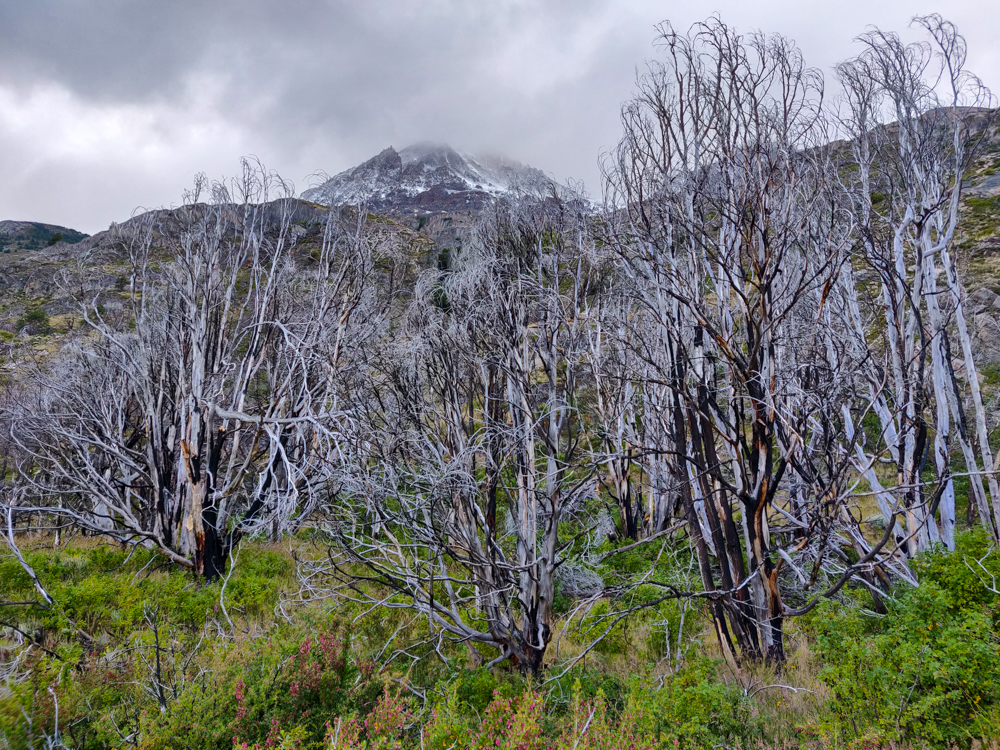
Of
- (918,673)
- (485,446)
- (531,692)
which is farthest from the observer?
(485,446)

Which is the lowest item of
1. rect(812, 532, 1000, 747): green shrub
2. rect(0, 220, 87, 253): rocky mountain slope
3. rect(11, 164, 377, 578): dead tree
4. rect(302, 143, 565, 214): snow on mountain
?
rect(812, 532, 1000, 747): green shrub

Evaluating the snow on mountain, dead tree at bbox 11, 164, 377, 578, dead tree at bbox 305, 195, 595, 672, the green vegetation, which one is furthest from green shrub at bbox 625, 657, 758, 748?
the snow on mountain

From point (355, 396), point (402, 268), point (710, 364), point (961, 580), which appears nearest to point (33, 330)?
point (402, 268)

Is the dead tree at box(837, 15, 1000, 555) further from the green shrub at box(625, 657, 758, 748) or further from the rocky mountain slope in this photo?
the rocky mountain slope

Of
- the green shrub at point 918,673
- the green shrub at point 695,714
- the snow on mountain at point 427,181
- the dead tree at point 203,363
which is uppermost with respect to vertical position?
the snow on mountain at point 427,181

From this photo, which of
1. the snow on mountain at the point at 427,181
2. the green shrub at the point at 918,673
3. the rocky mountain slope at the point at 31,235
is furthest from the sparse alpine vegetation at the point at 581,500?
the rocky mountain slope at the point at 31,235

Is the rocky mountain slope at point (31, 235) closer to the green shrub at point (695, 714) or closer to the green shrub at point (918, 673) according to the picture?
the green shrub at point (695, 714)

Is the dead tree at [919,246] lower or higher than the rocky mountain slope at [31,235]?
lower

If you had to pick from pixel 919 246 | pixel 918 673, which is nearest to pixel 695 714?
pixel 918 673

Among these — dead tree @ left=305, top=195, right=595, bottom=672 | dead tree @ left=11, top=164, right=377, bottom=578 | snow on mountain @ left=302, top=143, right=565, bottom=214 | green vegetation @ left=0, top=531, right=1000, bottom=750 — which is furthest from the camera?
snow on mountain @ left=302, top=143, right=565, bottom=214

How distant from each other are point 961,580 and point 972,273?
18733mm

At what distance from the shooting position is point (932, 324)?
487 centimetres

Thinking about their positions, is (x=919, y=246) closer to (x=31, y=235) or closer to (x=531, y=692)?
(x=531, y=692)

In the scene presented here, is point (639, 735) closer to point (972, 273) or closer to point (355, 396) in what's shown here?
point (355, 396)
